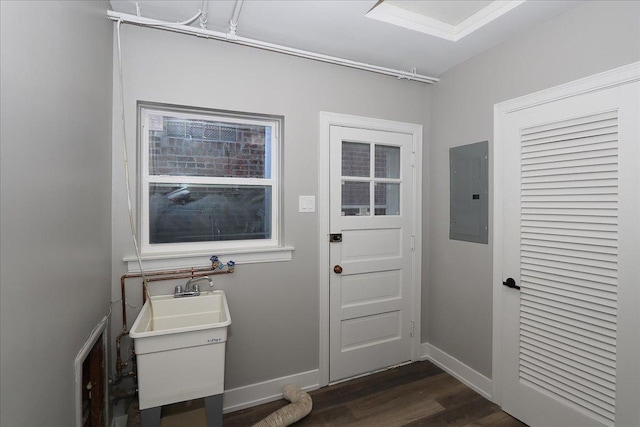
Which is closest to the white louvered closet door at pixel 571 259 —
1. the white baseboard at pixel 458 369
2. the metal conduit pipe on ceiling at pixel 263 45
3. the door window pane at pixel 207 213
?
the white baseboard at pixel 458 369

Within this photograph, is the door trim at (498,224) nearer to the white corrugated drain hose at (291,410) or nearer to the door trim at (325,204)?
the door trim at (325,204)

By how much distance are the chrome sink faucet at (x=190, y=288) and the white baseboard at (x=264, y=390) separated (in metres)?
0.76

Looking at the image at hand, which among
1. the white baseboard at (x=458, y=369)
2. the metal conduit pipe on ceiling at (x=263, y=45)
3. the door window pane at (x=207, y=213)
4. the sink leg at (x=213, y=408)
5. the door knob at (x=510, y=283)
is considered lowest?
the white baseboard at (x=458, y=369)

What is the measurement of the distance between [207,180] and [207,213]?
0.23m

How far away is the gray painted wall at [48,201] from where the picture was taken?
2.69 ft

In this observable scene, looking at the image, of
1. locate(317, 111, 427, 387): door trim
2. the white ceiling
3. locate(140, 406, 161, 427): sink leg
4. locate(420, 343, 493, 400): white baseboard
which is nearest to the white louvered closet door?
locate(420, 343, 493, 400): white baseboard

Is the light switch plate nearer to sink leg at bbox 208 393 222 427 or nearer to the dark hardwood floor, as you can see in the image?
sink leg at bbox 208 393 222 427

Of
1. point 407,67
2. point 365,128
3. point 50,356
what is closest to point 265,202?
point 365,128

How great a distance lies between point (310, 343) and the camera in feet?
7.55

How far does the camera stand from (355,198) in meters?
2.45

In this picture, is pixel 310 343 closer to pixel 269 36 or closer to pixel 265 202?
pixel 265 202

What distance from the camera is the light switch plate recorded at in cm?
223

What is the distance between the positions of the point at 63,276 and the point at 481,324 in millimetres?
2561

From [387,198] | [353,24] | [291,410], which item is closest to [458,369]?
[291,410]
